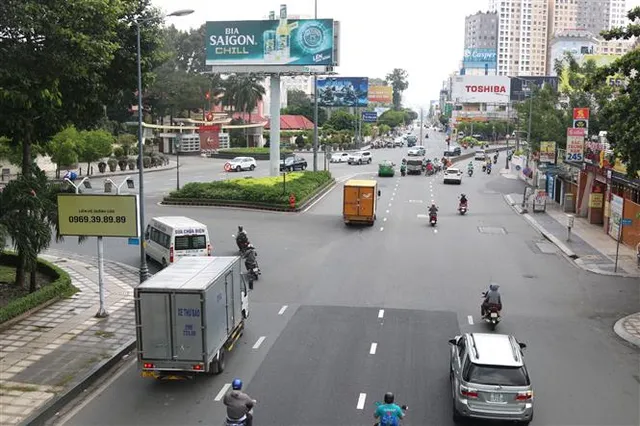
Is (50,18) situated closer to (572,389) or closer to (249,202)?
(572,389)

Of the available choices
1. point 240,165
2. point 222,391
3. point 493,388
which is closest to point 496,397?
point 493,388

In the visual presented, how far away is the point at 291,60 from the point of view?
52.1 meters

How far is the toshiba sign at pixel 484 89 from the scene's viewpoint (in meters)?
145

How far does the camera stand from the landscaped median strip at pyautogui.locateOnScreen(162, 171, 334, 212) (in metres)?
40.3

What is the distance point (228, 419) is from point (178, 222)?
48.2 ft

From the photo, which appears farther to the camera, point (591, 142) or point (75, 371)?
point (591, 142)

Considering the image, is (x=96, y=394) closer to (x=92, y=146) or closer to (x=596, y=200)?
(x=596, y=200)

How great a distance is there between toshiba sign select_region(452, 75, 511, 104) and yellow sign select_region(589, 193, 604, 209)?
11218 cm

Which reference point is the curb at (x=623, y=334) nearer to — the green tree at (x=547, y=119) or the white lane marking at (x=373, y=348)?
the white lane marking at (x=373, y=348)

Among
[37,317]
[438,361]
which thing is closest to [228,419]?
[438,361]

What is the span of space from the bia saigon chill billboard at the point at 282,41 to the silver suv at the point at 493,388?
4240 centimetres

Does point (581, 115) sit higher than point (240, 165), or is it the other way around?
point (581, 115)

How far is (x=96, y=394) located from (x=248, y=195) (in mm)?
27730

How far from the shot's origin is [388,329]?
1816cm
